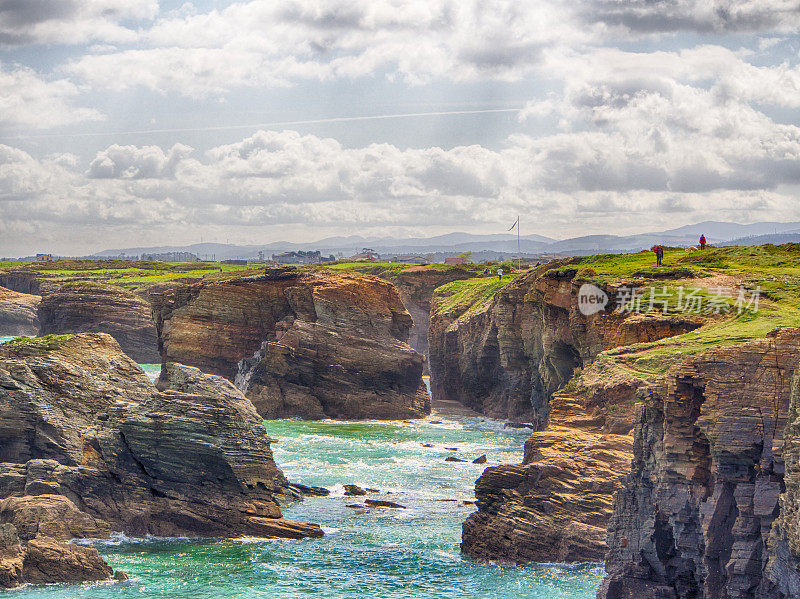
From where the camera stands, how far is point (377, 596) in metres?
37.7

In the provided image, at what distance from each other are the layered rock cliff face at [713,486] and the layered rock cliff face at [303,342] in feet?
195

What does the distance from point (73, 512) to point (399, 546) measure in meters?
14.6

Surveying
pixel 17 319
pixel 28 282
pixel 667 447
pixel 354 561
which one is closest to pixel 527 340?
pixel 354 561

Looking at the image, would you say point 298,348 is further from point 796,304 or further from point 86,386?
point 796,304

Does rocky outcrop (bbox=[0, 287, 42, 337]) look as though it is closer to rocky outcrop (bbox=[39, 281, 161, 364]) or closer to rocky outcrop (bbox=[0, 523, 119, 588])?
rocky outcrop (bbox=[39, 281, 161, 364])

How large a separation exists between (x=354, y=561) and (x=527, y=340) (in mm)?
43983

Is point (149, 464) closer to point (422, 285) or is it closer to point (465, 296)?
point (465, 296)

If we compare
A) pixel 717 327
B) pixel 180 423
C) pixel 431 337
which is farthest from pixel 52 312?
pixel 717 327

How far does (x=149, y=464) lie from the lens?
150ft

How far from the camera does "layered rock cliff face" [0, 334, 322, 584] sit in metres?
44.8

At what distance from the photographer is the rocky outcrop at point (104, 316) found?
128 meters

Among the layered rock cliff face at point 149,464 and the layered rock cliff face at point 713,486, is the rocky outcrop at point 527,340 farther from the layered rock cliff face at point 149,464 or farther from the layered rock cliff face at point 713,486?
the layered rock cliff face at point 713,486

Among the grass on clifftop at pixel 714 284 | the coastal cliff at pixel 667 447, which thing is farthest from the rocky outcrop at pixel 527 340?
the grass on clifftop at pixel 714 284

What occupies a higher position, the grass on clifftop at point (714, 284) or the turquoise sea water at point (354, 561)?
the grass on clifftop at point (714, 284)
